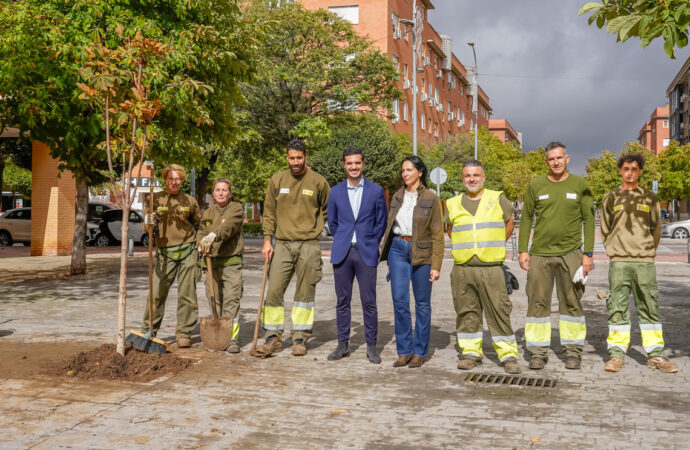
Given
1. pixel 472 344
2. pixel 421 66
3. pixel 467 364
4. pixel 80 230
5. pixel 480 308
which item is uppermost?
pixel 421 66

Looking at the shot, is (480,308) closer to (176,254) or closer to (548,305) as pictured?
(548,305)

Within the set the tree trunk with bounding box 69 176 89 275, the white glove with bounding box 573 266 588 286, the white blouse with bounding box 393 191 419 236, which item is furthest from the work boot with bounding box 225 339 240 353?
the tree trunk with bounding box 69 176 89 275

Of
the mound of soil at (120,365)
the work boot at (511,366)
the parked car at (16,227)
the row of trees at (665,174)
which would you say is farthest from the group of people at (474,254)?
the row of trees at (665,174)

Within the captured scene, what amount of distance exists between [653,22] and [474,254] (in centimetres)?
237

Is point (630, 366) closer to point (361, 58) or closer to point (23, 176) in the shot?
point (361, 58)

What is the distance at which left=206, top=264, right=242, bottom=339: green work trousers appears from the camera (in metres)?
7.13

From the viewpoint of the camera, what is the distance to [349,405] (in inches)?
199

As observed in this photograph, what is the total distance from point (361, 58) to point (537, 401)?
23268mm

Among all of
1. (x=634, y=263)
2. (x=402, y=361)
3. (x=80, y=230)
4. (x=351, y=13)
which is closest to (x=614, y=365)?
(x=634, y=263)

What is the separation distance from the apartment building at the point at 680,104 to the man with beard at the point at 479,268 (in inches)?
3248

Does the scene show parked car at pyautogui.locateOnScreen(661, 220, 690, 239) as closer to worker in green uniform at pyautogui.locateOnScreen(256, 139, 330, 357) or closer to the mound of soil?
worker in green uniform at pyautogui.locateOnScreen(256, 139, 330, 357)

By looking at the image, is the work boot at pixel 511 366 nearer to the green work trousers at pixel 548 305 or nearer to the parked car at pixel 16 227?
the green work trousers at pixel 548 305

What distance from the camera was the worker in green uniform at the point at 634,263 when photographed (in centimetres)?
629

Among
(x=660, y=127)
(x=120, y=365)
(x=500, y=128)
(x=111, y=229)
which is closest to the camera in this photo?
(x=120, y=365)
